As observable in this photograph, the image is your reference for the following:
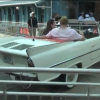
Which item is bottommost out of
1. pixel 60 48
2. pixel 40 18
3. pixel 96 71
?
pixel 40 18

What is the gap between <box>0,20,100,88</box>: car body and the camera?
424cm

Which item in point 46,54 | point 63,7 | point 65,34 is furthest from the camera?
point 63,7

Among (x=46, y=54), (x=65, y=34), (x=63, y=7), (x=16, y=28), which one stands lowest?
(x=16, y=28)

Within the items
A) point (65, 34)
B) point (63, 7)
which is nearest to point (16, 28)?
point (63, 7)

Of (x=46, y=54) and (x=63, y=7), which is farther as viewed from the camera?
(x=63, y=7)

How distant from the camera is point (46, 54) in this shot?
14.4 ft

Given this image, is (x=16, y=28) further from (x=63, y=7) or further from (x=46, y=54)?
(x=46, y=54)

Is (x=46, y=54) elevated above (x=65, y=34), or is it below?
below

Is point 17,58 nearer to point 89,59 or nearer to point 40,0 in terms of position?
point 89,59

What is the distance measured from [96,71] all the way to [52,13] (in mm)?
15966

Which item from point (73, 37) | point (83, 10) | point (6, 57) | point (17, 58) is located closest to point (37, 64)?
point (17, 58)

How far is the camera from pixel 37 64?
418 centimetres

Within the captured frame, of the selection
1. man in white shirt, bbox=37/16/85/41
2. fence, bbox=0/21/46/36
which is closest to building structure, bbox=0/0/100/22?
fence, bbox=0/21/46/36

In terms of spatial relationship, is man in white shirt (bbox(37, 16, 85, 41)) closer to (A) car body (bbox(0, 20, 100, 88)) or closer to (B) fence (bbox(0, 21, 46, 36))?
(A) car body (bbox(0, 20, 100, 88))
